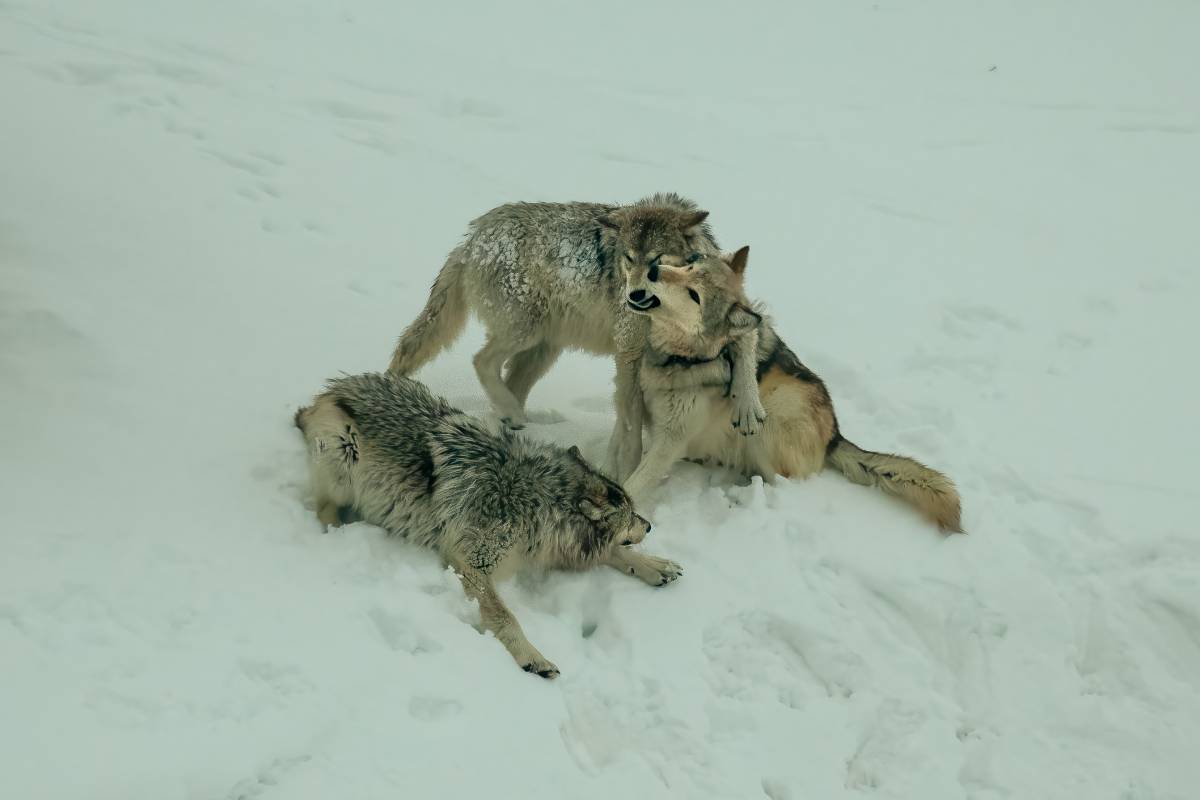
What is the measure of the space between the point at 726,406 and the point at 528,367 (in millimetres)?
1446

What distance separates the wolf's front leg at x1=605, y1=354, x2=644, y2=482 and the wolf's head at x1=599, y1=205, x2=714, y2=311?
51cm

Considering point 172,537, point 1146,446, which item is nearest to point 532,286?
point 172,537

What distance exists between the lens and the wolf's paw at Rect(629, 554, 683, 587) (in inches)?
187

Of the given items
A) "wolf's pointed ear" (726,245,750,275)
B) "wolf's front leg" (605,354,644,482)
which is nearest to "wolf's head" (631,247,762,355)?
"wolf's pointed ear" (726,245,750,275)

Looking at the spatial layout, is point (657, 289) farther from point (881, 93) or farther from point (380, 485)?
point (881, 93)

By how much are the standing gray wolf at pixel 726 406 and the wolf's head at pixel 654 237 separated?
16cm

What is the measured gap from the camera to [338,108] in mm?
9727

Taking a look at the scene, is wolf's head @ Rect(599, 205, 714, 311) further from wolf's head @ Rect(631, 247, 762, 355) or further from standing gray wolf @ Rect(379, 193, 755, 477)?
wolf's head @ Rect(631, 247, 762, 355)

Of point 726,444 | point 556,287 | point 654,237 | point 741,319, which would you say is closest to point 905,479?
point 726,444

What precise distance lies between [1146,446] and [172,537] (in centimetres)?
567

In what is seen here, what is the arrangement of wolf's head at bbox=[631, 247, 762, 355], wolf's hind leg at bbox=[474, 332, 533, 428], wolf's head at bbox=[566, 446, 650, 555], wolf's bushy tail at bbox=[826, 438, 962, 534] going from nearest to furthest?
wolf's head at bbox=[566, 446, 650, 555]
wolf's head at bbox=[631, 247, 762, 355]
wolf's bushy tail at bbox=[826, 438, 962, 534]
wolf's hind leg at bbox=[474, 332, 533, 428]

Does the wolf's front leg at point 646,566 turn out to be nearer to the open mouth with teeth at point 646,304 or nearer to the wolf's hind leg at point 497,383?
the open mouth with teeth at point 646,304

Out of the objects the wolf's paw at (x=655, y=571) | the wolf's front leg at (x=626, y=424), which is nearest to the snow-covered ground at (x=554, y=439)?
the wolf's paw at (x=655, y=571)

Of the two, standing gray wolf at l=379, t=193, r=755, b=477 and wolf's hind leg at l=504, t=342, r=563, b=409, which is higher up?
standing gray wolf at l=379, t=193, r=755, b=477
